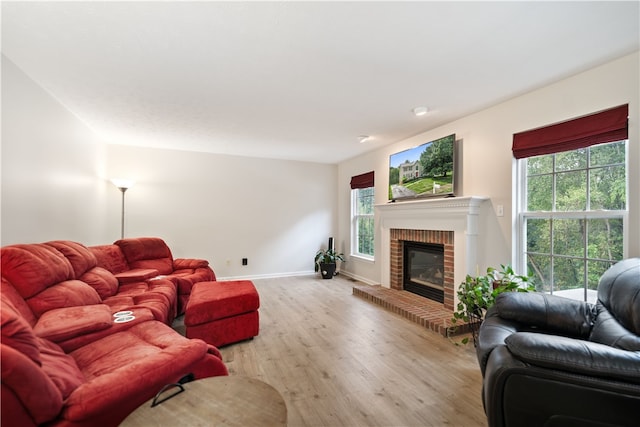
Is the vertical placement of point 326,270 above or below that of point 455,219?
below

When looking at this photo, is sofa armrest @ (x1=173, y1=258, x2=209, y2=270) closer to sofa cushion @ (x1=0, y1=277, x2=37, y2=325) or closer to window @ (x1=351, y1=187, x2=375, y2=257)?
sofa cushion @ (x1=0, y1=277, x2=37, y2=325)

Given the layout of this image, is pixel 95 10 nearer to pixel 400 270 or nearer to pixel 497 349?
pixel 497 349

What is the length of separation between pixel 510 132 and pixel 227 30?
8.93 feet

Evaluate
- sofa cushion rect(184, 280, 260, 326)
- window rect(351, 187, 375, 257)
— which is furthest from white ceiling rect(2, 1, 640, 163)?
window rect(351, 187, 375, 257)

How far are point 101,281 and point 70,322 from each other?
1.06 meters

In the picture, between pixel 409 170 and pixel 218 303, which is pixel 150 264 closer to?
pixel 218 303

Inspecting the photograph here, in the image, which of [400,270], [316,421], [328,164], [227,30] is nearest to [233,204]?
[328,164]

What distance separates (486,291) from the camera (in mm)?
2492

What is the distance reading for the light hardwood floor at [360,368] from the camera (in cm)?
Result: 171

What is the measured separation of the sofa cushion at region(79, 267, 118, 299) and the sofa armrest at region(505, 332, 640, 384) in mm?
3157

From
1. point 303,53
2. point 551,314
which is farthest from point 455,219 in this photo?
point 303,53

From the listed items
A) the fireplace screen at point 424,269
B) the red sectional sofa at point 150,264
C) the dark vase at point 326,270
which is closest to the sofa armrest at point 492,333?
the fireplace screen at point 424,269

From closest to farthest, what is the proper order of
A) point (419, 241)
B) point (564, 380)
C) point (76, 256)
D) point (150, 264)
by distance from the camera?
point (564, 380) → point (76, 256) → point (150, 264) → point (419, 241)

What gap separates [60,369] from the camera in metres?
1.25
